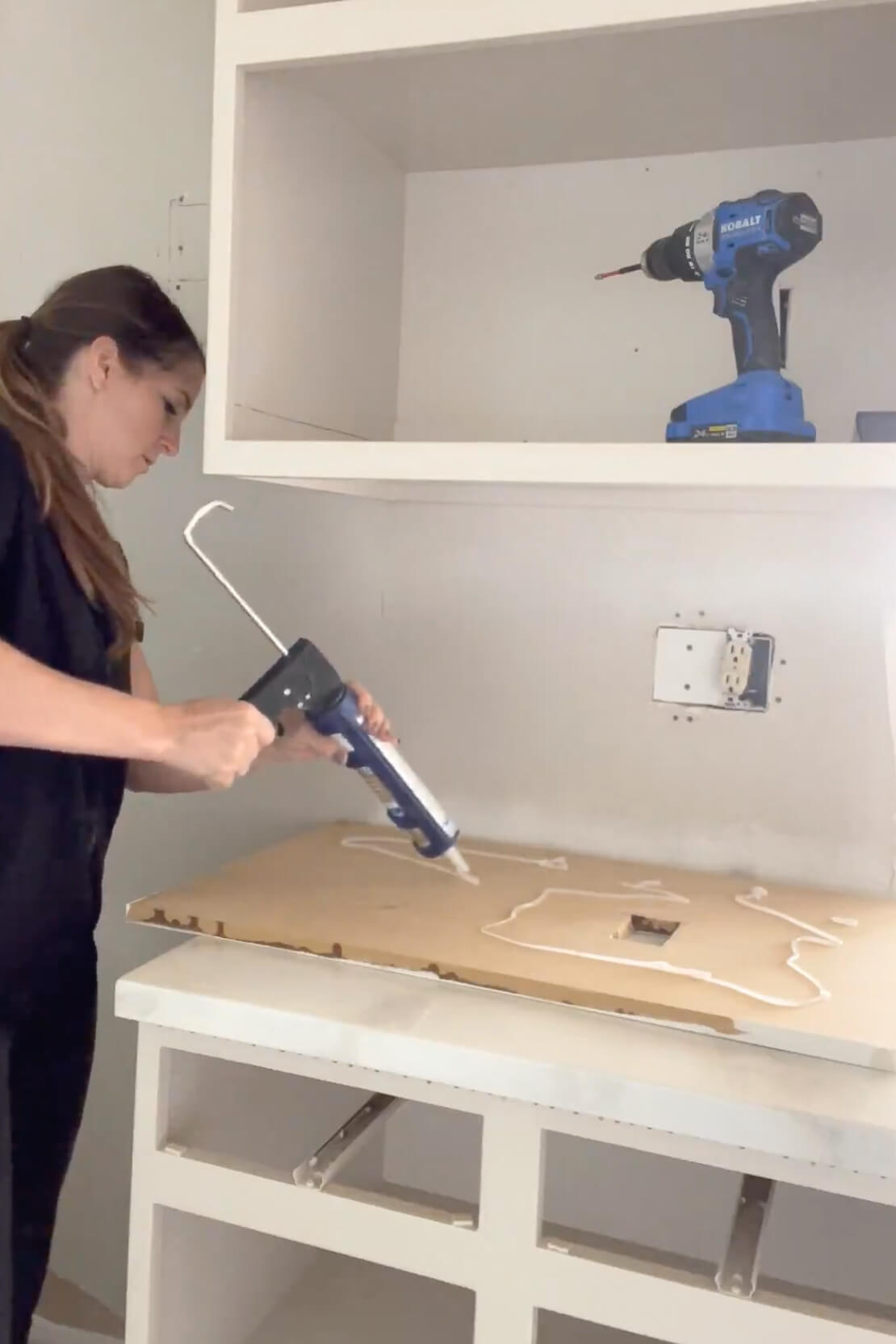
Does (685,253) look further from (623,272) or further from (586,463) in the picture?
(586,463)

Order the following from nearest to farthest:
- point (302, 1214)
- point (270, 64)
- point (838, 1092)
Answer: point (838, 1092) < point (302, 1214) < point (270, 64)

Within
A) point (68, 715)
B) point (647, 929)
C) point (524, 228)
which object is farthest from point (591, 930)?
point (524, 228)

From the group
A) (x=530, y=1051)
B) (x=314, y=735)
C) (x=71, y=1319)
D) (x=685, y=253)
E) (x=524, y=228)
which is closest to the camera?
(x=530, y=1051)

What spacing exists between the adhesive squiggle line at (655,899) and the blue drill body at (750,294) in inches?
16.8

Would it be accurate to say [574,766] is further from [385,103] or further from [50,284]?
[50,284]

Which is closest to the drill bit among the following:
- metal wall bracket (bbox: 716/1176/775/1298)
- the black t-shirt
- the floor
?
the black t-shirt

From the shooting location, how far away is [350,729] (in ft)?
3.26

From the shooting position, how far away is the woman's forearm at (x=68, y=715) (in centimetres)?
83

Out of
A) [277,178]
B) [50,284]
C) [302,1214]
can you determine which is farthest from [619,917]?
[50,284]

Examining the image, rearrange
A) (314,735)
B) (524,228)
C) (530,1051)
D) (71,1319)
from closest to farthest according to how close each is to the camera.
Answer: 1. (530,1051)
2. (314,735)
3. (524,228)
4. (71,1319)

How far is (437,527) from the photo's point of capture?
1.29m

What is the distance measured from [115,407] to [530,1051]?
658 millimetres

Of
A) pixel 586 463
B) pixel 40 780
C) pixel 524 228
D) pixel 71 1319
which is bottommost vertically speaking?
pixel 71 1319

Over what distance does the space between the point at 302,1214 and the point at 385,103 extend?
1.00m
